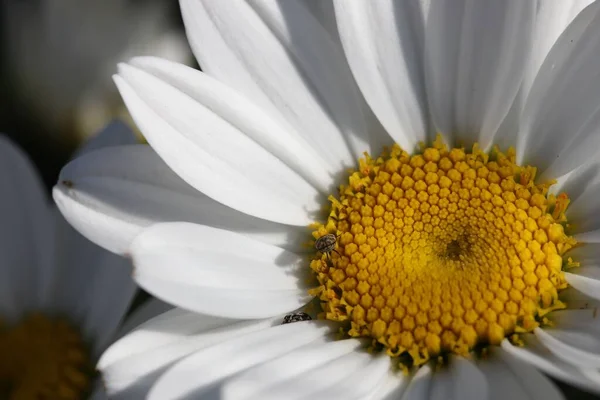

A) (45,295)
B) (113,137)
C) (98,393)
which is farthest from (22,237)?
(98,393)

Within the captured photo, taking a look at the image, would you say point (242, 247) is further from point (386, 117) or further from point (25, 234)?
point (25, 234)

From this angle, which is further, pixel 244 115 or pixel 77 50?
pixel 77 50

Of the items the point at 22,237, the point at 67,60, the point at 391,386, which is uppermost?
the point at 67,60

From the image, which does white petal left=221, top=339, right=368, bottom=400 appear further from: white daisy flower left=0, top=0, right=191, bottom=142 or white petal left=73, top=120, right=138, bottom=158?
white daisy flower left=0, top=0, right=191, bottom=142

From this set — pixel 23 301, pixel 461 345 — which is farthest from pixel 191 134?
pixel 23 301

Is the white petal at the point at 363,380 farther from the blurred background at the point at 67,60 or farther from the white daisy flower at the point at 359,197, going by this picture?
the blurred background at the point at 67,60

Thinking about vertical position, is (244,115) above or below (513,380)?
above

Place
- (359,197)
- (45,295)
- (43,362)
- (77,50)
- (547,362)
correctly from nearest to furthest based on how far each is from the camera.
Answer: (547,362) → (359,197) → (43,362) → (45,295) → (77,50)

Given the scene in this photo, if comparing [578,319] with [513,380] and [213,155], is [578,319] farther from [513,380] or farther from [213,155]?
[213,155]
